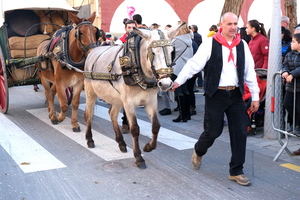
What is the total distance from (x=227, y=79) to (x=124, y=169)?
1.82 m

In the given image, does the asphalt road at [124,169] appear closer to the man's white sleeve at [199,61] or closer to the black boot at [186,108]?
the black boot at [186,108]

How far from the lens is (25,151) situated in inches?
252

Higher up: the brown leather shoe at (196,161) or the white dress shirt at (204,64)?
the white dress shirt at (204,64)

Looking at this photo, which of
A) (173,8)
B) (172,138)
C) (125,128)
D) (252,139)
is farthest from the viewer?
(173,8)

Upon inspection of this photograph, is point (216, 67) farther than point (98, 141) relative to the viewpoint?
No

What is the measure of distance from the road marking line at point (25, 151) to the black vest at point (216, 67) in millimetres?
2328

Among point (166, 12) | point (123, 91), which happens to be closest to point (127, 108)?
point (123, 91)

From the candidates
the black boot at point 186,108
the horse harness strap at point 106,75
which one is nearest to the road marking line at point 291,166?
the horse harness strap at point 106,75

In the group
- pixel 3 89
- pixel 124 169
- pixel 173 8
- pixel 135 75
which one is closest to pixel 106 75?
pixel 135 75

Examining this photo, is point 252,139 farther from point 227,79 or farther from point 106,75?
point 106,75

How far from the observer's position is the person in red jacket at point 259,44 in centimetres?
735

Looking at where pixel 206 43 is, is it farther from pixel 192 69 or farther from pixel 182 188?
pixel 182 188

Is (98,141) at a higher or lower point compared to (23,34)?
lower

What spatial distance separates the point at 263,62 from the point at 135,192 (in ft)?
13.1
